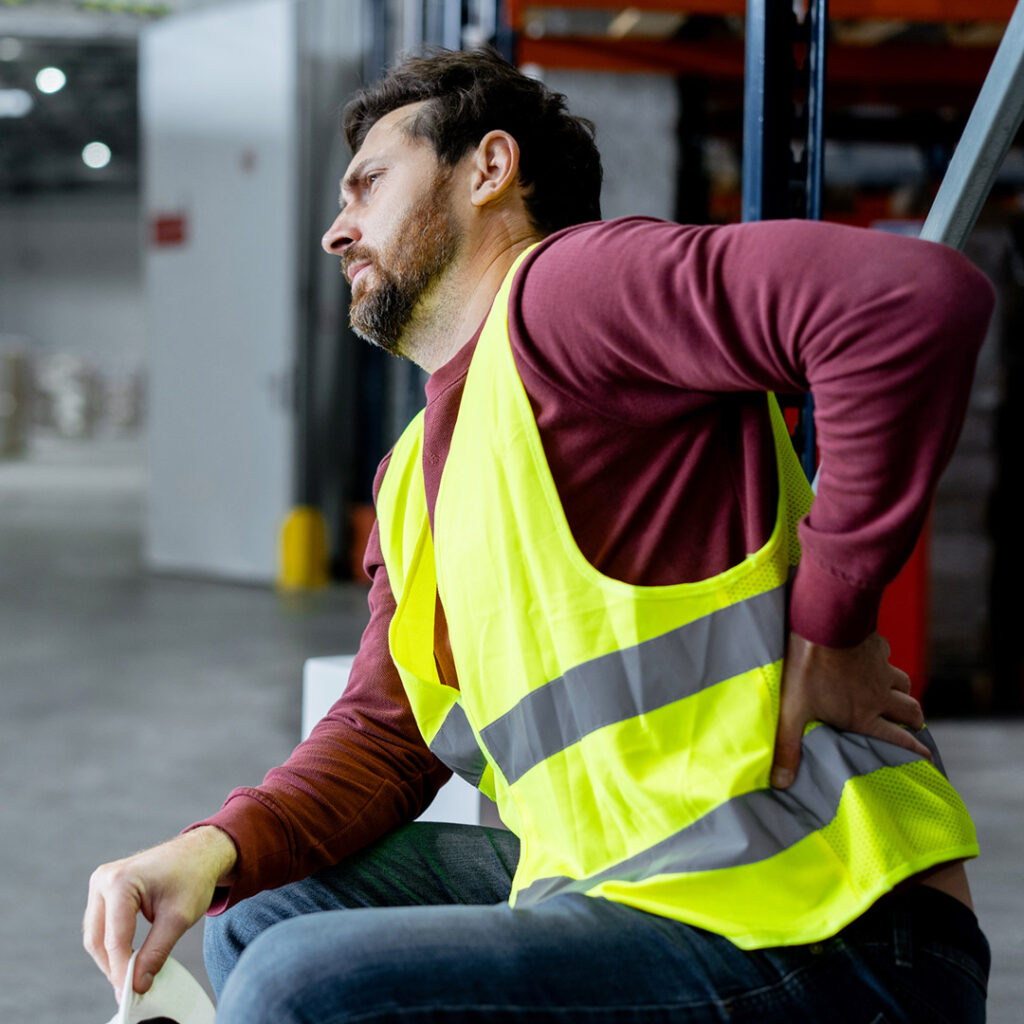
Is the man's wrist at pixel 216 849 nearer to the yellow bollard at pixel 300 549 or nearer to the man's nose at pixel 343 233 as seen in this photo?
the man's nose at pixel 343 233

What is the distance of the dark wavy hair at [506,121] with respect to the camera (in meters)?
1.50

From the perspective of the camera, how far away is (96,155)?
2648 cm

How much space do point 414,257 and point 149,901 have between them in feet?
2.55

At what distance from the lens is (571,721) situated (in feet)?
3.90

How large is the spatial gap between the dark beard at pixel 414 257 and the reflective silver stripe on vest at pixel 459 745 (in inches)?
19.0

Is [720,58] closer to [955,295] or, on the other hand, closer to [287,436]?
[287,436]

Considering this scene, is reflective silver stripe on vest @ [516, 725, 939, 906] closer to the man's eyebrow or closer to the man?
the man

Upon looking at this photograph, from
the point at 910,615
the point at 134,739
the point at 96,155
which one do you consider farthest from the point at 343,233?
the point at 96,155

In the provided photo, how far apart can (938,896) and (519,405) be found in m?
0.59

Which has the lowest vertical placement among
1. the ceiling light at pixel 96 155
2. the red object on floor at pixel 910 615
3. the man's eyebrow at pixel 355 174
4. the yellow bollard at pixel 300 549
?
the yellow bollard at pixel 300 549

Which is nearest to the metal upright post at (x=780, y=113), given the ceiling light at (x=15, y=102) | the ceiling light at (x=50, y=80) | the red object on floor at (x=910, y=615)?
the red object on floor at (x=910, y=615)

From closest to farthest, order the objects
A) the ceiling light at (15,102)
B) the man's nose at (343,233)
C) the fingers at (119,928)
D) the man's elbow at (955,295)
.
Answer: the man's elbow at (955,295) < the fingers at (119,928) < the man's nose at (343,233) < the ceiling light at (15,102)

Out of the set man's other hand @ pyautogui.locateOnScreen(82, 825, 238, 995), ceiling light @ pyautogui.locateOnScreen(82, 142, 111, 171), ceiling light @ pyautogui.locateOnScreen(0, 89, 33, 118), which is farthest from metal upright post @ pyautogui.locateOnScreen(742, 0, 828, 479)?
ceiling light @ pyautogui.locateOnScreen(82, 142, 111, 171)

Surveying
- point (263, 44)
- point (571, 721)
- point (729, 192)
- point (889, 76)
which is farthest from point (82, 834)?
point (729, 192)
